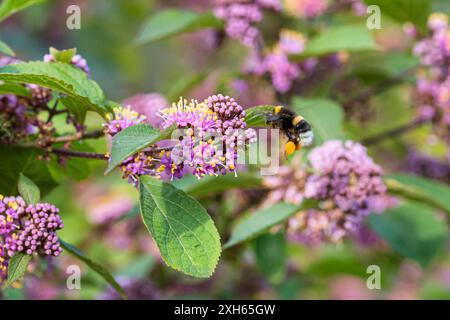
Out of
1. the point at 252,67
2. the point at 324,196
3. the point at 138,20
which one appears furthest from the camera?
the point at 138,20

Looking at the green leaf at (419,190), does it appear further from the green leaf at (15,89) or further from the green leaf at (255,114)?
the green leaf at (15,89)

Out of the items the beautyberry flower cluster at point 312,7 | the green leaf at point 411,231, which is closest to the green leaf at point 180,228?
the green leaf at point 411,231

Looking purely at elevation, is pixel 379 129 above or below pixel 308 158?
above

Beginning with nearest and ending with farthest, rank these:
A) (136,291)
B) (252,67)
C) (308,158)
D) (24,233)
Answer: (24,233)
(308,158)
(136,291)
(252,67)

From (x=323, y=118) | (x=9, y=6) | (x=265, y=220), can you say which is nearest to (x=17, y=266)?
(x=9, y=6)

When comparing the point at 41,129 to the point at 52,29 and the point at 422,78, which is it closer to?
the point at 422,78

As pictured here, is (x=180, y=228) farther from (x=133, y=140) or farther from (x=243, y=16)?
(x=243, y=16)
